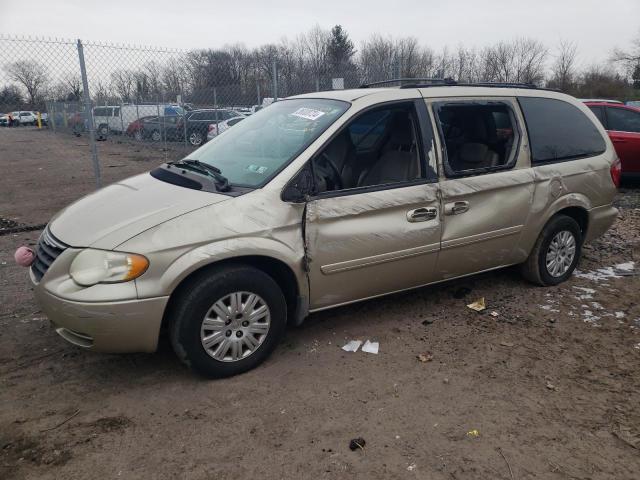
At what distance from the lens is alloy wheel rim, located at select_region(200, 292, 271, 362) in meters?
3.16

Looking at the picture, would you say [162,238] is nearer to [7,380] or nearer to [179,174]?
[179,174]

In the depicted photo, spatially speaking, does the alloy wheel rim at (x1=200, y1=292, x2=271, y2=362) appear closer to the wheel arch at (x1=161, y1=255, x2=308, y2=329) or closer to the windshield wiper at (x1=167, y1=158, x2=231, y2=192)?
the wheel arch at (x1=161, y1=255, x2=308, y2=329)

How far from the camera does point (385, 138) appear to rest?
4297mm

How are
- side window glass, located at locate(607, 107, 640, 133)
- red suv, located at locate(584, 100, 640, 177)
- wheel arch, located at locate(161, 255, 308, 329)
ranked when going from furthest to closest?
side window glass, located at locate(607, 107, 640, 133), red suv, located at locate(584, 100, 640, 177), wheel arch, located at locate(161, 255, 308, 329)

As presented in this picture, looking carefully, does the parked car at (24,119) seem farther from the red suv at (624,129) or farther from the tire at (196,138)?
the red suv at (624,129)

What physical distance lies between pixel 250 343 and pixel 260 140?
60.8 inches

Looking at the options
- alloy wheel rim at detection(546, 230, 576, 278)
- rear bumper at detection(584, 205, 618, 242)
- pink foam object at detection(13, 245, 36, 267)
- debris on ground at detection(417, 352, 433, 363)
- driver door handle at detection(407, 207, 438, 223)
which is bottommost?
debris on ground at detection(417, 352, 433, 363)

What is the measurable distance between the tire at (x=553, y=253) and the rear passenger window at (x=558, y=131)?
1.97 feet

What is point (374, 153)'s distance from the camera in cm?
429

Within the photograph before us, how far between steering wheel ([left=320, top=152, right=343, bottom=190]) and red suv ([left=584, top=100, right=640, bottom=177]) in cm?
750

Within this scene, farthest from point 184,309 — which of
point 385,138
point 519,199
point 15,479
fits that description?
point 519,199

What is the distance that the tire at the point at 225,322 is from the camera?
307cm

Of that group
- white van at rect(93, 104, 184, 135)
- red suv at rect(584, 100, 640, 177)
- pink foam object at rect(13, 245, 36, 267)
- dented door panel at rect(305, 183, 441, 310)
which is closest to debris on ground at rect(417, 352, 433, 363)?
dented door panel at rect(305, 183, 441, 310)

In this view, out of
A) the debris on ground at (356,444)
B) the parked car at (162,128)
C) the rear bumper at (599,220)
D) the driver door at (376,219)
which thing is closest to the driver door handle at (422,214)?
the driver door at (376,219)
